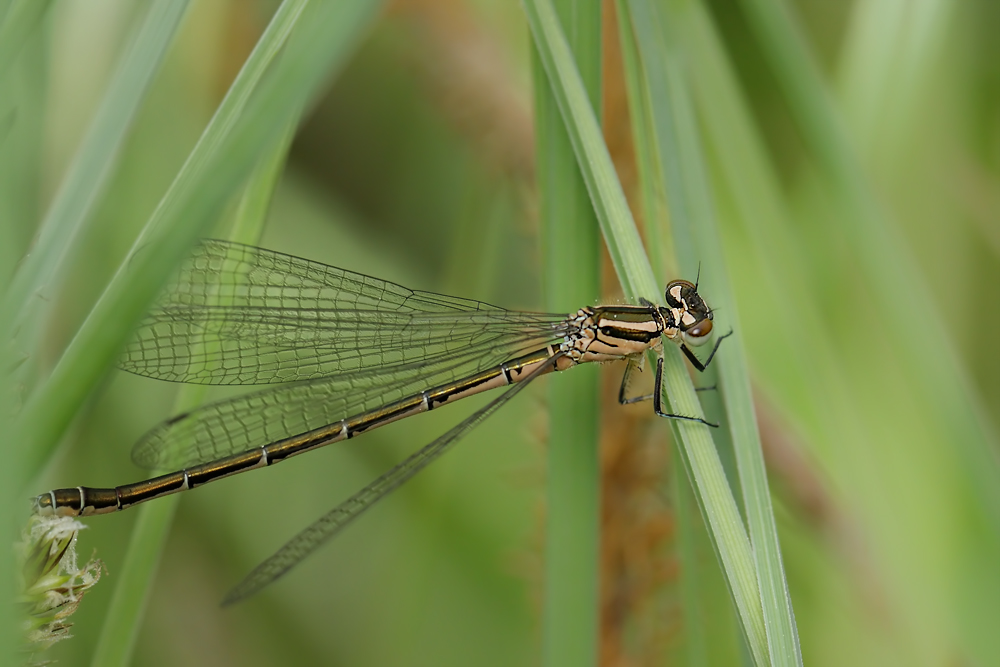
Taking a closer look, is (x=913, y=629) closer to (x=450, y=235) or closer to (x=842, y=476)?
(x=842, y=476)


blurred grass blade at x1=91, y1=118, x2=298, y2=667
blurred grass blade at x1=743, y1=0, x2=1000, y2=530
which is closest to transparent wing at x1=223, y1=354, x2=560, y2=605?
blurred grass blade at x1=91, y1=118, x2=298, y2=667

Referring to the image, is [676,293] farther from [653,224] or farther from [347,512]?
[347,512]

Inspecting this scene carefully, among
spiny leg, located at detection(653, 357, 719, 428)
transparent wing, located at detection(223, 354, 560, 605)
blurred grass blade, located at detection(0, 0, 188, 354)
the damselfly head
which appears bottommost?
transparent wing, located at detection(223, 354, 560, 605)

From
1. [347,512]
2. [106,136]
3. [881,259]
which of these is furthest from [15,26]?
[881,259]

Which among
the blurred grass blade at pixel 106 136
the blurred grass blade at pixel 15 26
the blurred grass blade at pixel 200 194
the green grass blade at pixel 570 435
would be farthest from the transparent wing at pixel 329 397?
the blurred grass blade at pixel 15 26

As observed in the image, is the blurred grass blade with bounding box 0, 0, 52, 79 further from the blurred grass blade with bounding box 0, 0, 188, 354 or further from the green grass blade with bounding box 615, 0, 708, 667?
the green grass blade with bounding box 615, 0, 708, 667

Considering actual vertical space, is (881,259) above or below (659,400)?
above

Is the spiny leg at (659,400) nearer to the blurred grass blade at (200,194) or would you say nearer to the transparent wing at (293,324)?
the transparent wing at (293,324)
